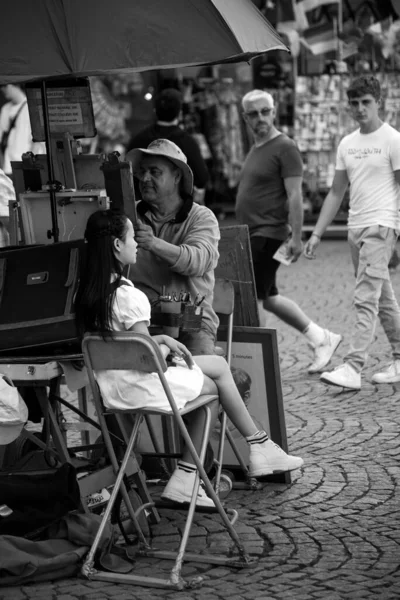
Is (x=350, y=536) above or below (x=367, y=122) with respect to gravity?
below

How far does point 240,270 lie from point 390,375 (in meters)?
2.14

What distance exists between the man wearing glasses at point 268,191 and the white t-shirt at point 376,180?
Result: 40 cm

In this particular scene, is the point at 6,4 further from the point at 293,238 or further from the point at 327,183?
the point at 327,183

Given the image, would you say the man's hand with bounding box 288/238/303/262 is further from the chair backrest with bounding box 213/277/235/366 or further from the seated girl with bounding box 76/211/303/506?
the seated girl with bounding box 76/211/303/506

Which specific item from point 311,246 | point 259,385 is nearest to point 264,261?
point 311,246

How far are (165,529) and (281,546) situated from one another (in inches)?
22.1

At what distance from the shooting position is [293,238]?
799 centimetres

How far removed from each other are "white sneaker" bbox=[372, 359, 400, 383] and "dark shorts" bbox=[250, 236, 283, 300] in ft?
3.13

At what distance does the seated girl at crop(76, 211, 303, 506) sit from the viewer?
4.62 m

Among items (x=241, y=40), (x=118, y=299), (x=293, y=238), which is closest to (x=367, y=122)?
(x=293, y=238)

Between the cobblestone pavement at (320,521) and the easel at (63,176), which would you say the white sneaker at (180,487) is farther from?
the easel at (63,176)

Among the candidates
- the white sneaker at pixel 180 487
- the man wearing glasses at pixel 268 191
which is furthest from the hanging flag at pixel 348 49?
the white sneaker at pixel 180 487

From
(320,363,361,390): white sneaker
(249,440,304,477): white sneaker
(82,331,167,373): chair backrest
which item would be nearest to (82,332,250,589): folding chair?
(82,331,167,373): chair backrest

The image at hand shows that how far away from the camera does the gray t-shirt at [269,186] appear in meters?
7.88
